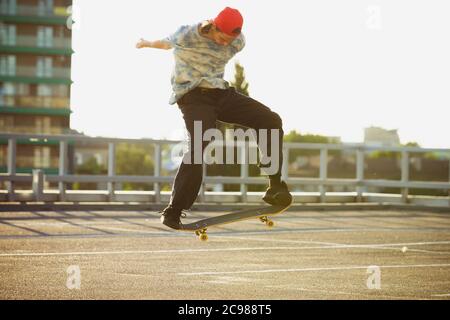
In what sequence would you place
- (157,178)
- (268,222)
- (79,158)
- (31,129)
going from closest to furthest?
1. (268,222)
2. (157,178)
3. (31,129)
4. (79,158)

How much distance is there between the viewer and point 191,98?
8.16 metres

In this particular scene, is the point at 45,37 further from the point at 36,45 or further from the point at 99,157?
the point at 99,157

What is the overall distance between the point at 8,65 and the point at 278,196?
6068 cm

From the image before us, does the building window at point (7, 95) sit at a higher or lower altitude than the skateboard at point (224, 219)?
higher

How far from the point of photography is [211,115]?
8.19 metres

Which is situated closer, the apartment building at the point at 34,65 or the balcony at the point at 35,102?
the apartment building at the point at 34,65

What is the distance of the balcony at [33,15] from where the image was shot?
65.8m

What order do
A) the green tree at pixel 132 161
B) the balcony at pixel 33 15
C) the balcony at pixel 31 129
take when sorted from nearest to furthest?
1. the balcony at pixel 33 15
2. the balcony at pixel 31 129
3. the green tree at pixel 132 161

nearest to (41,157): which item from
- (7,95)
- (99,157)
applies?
(7,95)

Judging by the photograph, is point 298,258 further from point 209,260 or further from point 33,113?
point 33,113

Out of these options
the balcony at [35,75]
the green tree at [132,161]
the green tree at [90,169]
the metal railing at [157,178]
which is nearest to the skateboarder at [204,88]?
the metal railing at [157,178]

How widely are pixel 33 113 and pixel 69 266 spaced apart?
Result: 2308 inches

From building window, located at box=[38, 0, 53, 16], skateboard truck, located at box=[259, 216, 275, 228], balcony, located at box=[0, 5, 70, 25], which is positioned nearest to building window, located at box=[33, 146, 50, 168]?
balcony, located at box=[0, 5, 70, 25]

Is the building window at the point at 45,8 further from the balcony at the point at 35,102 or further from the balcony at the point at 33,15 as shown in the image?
the balcony at the point at 35,102
